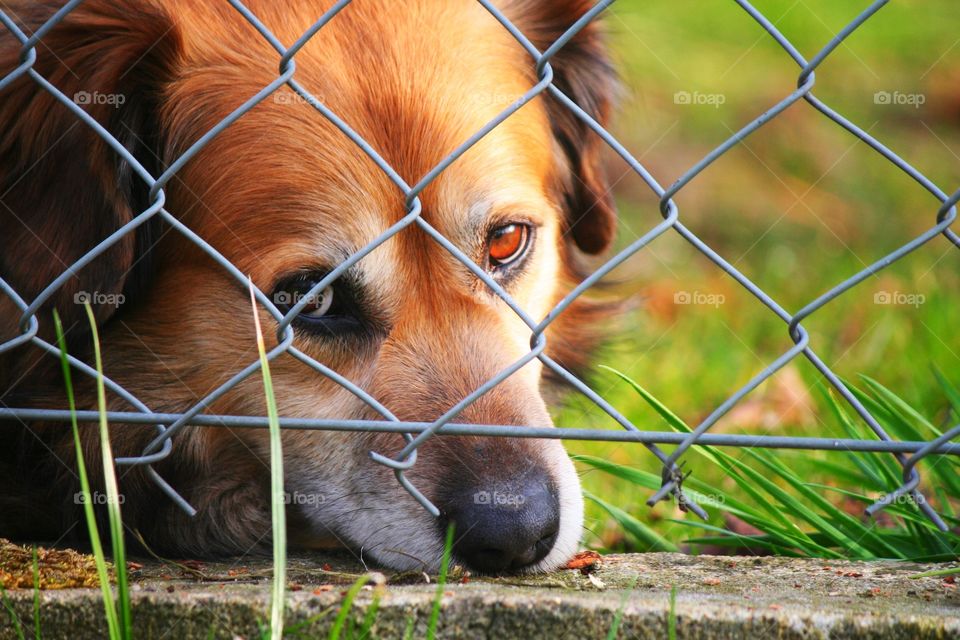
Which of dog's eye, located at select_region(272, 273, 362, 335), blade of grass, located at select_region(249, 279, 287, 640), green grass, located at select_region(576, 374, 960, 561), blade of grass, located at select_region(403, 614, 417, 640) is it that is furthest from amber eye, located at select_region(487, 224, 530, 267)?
blade of grass, located at select_region(403, 614, 417, 640)

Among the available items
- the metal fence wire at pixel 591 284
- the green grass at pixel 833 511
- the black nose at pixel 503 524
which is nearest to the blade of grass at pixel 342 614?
the metal fence wire at pixel 591 284

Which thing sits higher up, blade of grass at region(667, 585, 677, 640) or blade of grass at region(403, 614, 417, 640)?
blade of grass at region(667, 585, 677, 640)

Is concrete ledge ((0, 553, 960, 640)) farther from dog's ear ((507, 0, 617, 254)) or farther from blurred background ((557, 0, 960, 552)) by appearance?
dog's ear ((507, 0, 617, 254))

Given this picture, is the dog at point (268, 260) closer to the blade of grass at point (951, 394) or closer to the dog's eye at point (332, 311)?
the dog's eye at point (332, 311)

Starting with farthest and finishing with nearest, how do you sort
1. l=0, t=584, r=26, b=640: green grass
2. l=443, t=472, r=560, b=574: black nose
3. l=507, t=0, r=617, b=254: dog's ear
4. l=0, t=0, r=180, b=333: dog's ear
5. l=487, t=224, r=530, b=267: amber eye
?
1. l=507, t=0, r=617, b=254: dog's ear
2. l=487, t=224, r=530, b=267: amber eye
3. l=0, t=0, r=180, b=333: dog's ear
4. l=443, t=472, r=560, b=574: black nose
5. l=0, t=584, r=26, b=640: green grass

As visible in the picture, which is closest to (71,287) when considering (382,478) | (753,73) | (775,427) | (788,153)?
(382,478)

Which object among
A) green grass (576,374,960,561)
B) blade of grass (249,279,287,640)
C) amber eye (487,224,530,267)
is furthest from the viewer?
amber eye (487,224,530,267)

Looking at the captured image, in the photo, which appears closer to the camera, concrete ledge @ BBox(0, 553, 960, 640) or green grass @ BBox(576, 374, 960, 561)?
concrete ledge @ BBox(0, 553, 960, 640)

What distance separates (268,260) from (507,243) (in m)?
0.67

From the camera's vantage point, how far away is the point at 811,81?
1673 mm

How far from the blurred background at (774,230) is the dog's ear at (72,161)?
1.33m

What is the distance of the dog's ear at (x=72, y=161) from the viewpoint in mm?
2223

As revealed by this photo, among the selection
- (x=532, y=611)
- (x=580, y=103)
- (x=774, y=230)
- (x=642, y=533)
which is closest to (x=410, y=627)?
(x=532, y=611)

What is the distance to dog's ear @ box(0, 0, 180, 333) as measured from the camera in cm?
222
